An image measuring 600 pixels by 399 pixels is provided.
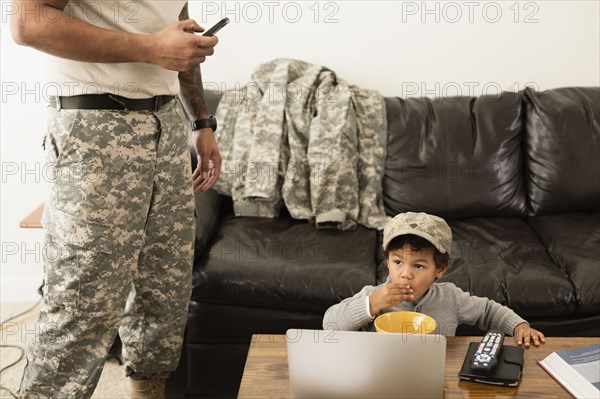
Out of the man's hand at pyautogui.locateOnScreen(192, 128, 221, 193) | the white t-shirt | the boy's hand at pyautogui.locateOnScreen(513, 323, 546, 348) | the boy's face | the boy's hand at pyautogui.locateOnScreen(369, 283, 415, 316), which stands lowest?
the boy's hand at pyautogui.locateOnScreen(513, 323, 546, 348)

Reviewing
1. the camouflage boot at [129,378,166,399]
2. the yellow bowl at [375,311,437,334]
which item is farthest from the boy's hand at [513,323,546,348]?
the camouflage boot at [129,378,166,399]

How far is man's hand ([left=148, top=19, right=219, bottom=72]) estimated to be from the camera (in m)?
1.52

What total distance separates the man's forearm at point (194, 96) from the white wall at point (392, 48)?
1.02m

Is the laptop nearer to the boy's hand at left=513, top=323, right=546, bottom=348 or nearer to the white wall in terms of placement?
the boy's hand at left=513, top=323, right=546, bottom=348

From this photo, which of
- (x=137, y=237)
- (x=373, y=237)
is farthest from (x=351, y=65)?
(x=137, y=237)

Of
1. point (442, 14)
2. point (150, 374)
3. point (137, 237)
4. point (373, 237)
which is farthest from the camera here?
point (442, 14)

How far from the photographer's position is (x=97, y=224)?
160 cm

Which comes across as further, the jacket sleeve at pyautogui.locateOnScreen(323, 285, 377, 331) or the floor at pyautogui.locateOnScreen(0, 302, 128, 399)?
the floor at pyautogui.locateOnScreen(0, 302, 128, 399)

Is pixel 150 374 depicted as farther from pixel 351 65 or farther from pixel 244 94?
pixel 351 65

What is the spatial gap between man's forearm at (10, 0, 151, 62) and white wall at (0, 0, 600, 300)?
1546 mm

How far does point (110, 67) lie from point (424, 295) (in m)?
0.94

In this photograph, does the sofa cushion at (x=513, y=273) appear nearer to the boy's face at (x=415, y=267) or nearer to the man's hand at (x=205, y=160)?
the boy's face at (x=415, y=267)

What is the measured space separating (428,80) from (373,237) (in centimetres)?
84

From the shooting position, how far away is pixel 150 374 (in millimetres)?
2031
